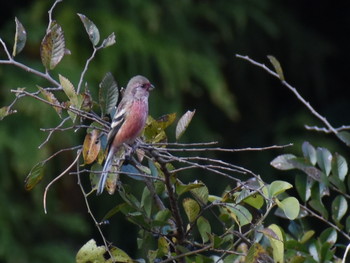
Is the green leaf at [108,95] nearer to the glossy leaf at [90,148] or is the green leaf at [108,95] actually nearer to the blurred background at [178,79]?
the glossy leaf at [90,148]

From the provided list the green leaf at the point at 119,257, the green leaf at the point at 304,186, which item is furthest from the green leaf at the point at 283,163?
the green leaf at the point at 119,257

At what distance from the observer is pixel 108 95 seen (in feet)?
8.07

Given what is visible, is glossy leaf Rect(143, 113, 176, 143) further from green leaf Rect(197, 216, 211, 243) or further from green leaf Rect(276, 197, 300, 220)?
green leaf Rect(276, 197, 300, 220)

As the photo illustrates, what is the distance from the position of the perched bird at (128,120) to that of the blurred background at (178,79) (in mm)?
2850

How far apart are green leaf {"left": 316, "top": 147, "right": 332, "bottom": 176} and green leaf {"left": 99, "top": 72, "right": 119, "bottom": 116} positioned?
761 millimetres

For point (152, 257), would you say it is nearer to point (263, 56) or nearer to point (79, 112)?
point (79, 112)

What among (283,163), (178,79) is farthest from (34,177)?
(178,79)

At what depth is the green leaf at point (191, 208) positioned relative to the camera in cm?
237

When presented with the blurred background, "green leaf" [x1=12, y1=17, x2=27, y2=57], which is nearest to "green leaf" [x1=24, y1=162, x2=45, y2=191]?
"green leaf" [x1=12, y1=17, x2=27, y2=57]

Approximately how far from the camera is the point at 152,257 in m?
2.32

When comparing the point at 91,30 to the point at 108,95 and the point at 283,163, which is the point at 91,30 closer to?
the point at 108,95

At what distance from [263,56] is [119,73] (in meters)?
2.09

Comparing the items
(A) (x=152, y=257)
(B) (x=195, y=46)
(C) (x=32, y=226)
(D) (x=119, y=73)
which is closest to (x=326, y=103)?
(B) (x=195, y=46)

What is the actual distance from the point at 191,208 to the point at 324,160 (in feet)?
2.07
